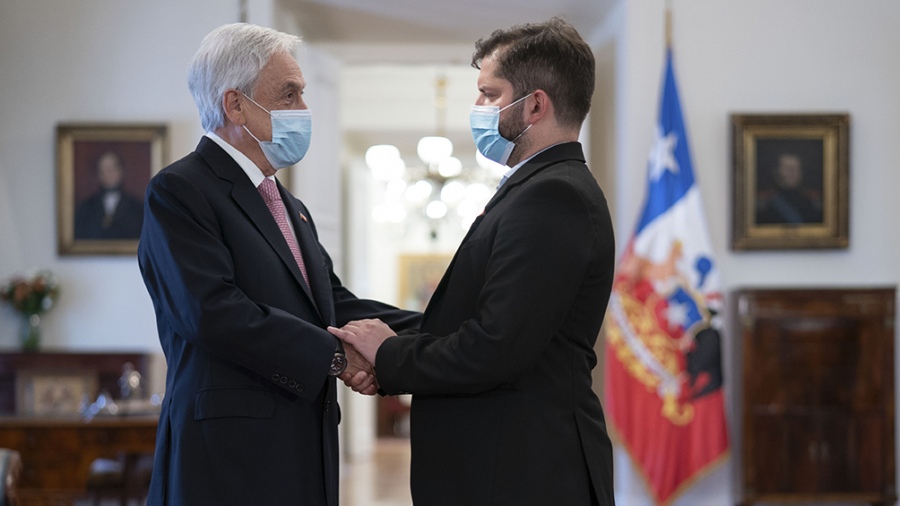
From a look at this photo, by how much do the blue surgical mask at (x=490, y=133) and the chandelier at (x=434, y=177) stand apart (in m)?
6.86

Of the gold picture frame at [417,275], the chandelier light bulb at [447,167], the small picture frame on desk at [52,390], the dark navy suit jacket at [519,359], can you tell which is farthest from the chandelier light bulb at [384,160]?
the dark navy suit jacket at [519,359]

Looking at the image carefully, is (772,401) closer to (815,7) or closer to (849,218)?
(849,218)

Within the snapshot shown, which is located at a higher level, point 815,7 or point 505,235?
point 815,7

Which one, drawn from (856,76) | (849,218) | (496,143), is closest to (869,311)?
(849,218)

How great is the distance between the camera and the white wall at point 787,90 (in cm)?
595

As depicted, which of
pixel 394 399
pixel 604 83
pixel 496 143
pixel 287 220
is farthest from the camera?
pixel 394 399

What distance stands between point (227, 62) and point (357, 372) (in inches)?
33.5

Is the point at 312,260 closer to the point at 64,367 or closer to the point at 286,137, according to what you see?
the point at 286,137

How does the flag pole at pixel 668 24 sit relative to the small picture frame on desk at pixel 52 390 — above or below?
above

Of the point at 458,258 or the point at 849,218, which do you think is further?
the point at 849,218

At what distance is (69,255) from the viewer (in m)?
6.19

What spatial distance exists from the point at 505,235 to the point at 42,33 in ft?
16.8

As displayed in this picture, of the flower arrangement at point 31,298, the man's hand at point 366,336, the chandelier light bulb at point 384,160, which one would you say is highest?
the chandelier light bulb at point 384,160

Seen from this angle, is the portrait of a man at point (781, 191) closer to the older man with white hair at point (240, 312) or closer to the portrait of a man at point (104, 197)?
the portrait of a man at point (104, 197)
